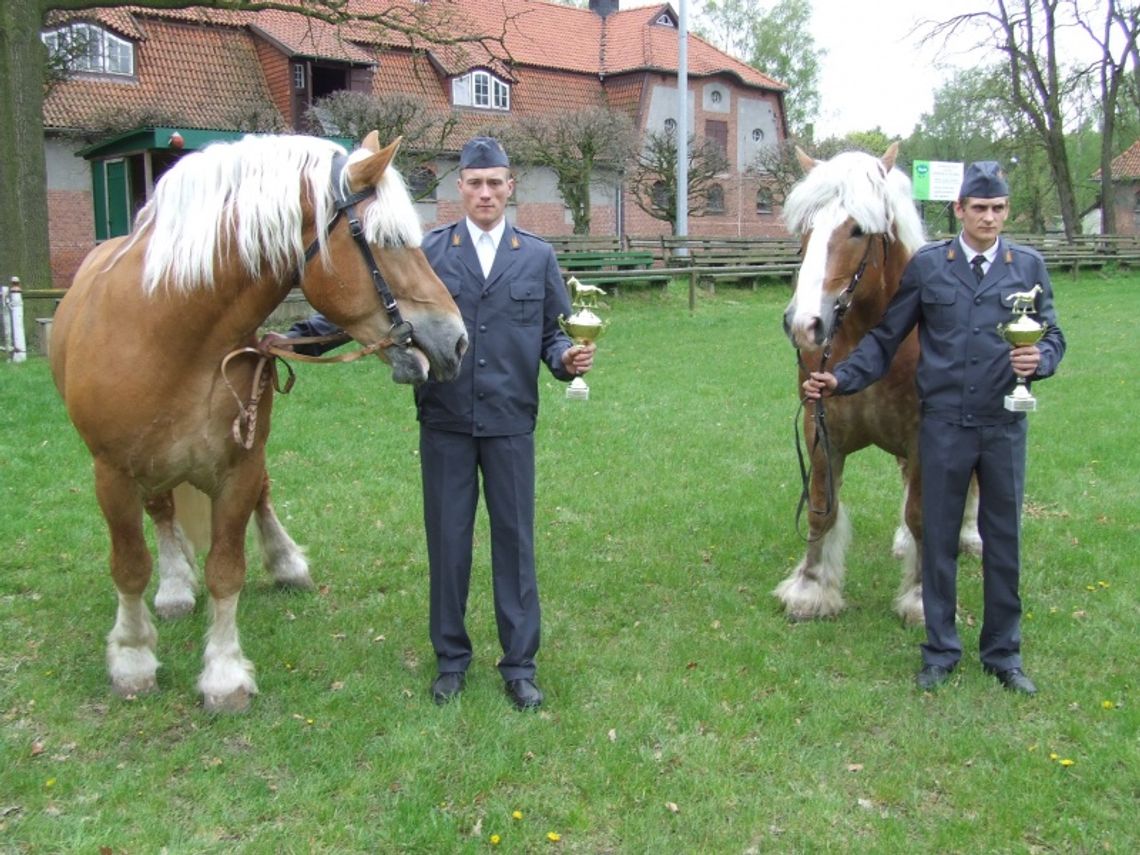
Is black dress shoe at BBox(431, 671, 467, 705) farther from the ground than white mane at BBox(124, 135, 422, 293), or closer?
closer

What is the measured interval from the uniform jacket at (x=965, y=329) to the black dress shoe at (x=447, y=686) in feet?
6.66

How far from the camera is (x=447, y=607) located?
13.5 ft

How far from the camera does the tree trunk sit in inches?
508

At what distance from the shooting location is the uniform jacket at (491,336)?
3900 millimetres

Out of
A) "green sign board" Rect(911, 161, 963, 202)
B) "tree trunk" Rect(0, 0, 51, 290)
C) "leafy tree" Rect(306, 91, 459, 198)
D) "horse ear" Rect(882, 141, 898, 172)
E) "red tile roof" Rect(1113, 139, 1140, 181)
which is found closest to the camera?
"horse ear" Rect(882, 141, 898, 172)

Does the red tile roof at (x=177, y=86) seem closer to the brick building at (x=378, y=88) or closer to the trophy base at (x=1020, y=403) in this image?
the brick building at (x=378, y=88)

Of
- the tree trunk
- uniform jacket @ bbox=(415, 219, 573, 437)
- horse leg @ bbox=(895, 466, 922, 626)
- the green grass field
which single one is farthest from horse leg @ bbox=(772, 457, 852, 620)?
the tree trunk

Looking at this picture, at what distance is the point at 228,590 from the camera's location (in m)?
4.10

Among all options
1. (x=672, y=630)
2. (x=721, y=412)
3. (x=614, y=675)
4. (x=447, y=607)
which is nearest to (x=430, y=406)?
(x=447, y=607)

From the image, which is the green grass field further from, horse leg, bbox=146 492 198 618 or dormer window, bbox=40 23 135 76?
dormer window, bbox=40 23 135 76

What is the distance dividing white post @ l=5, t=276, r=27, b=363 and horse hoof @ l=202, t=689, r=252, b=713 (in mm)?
10111

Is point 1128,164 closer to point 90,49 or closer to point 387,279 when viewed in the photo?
point 90,49

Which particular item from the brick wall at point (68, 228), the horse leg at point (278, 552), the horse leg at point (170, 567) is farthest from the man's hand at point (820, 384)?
the brick wall at point (68, 228)

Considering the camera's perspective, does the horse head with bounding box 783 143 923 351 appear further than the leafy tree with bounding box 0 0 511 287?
No
